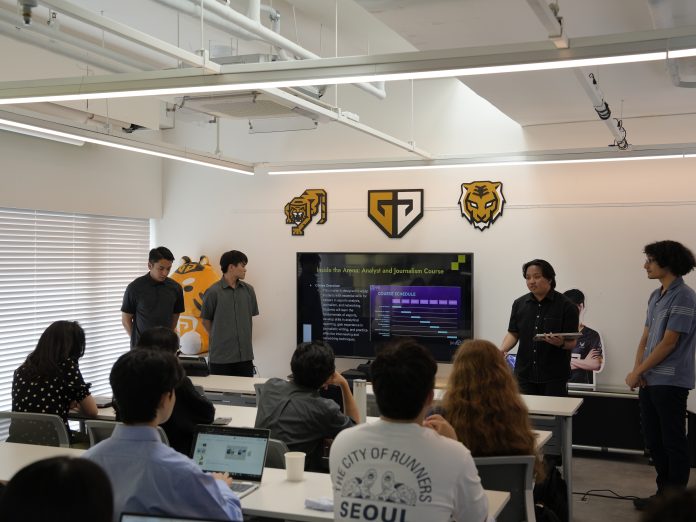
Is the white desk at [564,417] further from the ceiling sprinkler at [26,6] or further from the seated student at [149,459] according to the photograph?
the ceiling sprinkler at [26,6]

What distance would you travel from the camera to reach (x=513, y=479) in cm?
321

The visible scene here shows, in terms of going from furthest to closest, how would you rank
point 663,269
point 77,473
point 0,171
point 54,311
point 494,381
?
1. point 54,311
2. point 0,171
3. point 663,269
4. point 494,381
5. point 77,473

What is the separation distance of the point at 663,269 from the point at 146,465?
390 cm

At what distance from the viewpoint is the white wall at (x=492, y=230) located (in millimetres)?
6957

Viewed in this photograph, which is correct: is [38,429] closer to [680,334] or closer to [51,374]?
[51,374]

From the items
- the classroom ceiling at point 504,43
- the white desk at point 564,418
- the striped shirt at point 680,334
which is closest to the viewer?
the classroom ceiling at point 504,43

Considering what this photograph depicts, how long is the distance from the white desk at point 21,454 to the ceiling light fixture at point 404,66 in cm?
171

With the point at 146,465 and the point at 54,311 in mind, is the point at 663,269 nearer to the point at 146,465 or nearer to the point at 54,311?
the point at 146,465

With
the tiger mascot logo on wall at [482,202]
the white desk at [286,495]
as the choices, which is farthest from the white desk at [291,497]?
the tiger mascot logo on wall at [482,202]

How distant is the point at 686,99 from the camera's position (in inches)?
242

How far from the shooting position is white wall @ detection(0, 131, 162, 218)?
6.87m

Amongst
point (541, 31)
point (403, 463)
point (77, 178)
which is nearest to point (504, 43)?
point (541, 31)

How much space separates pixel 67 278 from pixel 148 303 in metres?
1.27

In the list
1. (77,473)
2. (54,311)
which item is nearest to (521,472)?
(77,473)
